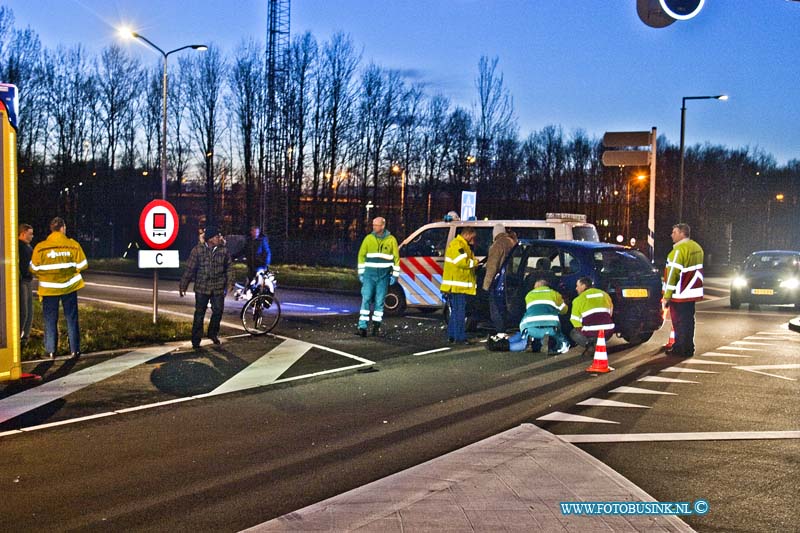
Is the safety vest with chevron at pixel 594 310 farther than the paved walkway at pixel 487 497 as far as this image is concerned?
Yes

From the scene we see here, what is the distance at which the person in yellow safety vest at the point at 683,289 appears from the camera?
1212cm

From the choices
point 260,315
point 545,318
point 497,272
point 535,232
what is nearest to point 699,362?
point 545,318

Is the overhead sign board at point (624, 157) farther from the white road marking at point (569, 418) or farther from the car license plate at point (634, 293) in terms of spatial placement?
the white road marking at point (569, 418)

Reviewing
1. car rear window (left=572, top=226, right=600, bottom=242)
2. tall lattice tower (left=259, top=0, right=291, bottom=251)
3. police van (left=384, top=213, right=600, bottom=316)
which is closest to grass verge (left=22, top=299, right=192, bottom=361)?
police van (left=384, top=213, right=600, bottom=316)

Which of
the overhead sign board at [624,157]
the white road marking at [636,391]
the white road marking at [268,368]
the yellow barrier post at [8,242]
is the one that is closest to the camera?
the yellow barrier post at [8,242]

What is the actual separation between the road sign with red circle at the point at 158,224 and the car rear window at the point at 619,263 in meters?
7.01

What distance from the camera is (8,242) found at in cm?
726

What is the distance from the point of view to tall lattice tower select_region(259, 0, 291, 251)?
50.4m

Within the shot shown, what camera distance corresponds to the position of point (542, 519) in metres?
4.99

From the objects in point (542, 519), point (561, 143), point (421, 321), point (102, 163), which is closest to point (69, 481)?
point (542, 519)

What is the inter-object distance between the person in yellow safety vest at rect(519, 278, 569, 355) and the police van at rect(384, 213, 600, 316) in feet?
13.4

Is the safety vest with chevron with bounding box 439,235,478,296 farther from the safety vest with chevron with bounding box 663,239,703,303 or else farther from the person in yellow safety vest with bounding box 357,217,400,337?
the safety vest with chevron with bounding box 663,239,703,303

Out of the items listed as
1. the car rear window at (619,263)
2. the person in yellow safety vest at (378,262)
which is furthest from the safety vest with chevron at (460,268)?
the car rear window at (619,263)

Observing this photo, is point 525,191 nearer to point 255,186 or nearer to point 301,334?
point 255,186
